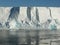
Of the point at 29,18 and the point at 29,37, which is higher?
the point at 29,18

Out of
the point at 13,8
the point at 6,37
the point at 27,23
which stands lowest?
the point at 6,37

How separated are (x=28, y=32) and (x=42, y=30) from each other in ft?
0.75

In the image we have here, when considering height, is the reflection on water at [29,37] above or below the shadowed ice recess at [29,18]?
below

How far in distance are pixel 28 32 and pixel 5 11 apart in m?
0.51

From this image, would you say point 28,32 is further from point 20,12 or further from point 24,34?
point 20,12

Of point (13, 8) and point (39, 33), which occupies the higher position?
point (13, 8)

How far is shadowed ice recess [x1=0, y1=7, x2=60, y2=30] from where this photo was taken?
11.2 feet

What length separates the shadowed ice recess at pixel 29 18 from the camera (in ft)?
11.2

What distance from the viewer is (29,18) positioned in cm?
346

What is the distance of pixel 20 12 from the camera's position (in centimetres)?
348

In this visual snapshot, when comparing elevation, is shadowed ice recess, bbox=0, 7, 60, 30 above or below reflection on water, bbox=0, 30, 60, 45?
above
